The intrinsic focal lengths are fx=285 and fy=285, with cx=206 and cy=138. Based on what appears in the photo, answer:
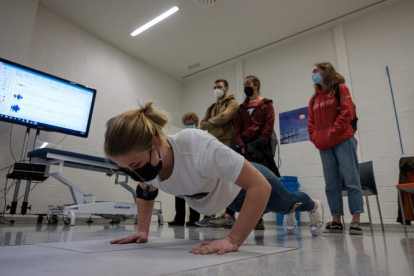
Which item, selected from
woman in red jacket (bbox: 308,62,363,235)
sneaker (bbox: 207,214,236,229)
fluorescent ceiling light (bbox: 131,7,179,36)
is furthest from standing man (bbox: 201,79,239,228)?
fluorescent ceiling light (bbox: 131,7,179,36)

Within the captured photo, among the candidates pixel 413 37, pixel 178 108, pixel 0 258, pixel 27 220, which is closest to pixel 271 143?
pixel 0 258

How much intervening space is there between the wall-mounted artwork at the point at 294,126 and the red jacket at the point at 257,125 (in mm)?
1668

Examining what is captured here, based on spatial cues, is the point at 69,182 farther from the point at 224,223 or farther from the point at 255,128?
the point at 255,128

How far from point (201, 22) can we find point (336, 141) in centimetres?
285

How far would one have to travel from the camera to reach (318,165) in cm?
382

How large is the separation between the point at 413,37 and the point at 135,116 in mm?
3924

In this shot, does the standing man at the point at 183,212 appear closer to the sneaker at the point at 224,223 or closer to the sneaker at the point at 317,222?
the sneaker at the point at 224,223

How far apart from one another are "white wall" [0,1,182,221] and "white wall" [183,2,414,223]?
1920mm

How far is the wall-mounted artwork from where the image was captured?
4043mm

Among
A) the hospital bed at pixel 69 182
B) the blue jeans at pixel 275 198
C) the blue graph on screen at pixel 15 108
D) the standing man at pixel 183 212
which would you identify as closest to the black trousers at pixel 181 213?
the standing man at pixel 183 212

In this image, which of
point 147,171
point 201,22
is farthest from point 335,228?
point 201,22

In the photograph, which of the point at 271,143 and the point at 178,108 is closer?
the point at 271,143

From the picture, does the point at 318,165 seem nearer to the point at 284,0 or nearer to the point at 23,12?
the point at 284,0

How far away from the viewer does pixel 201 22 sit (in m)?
4.11
